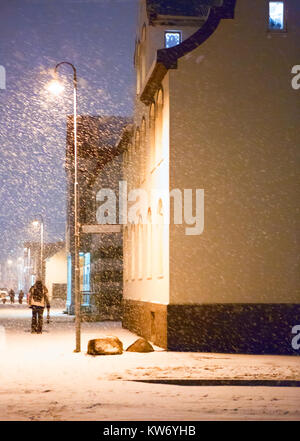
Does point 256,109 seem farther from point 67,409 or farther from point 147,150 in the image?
point 67,409

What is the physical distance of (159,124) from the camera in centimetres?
2267

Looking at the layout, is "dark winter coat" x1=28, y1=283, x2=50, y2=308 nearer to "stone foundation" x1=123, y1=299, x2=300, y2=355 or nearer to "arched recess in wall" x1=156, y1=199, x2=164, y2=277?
"arched recess in wall" x1=156, y1=199, x2=164, y2=277

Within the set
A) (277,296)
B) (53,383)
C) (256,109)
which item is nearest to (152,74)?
(256,109)

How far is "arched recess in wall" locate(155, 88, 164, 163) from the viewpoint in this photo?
22266mm

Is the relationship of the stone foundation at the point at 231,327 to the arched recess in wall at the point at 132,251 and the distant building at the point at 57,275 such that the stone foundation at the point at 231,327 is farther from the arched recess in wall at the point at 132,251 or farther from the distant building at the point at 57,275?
the distant building at the point at 57,275

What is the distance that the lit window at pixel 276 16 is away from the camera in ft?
68.6

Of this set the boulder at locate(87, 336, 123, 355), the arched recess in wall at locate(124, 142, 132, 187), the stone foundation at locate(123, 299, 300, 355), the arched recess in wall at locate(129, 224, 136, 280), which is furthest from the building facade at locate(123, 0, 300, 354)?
the arched recess in wall at locate(124, 142, 132, 187)

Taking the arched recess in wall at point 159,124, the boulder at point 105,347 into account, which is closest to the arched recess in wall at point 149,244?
the arched recess in wall at point 159,124

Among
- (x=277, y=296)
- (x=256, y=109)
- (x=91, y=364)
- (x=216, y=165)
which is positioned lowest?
(x=91, y=364)

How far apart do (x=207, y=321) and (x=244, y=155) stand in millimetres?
4311

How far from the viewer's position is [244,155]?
20.5 meters

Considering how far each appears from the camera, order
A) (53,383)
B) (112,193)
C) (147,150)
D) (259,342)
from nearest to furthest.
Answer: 1. (53,383)
2. (259,342)
3. (147,150)
4. (112,193)

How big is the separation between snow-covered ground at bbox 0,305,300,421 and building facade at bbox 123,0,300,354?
147 cm
